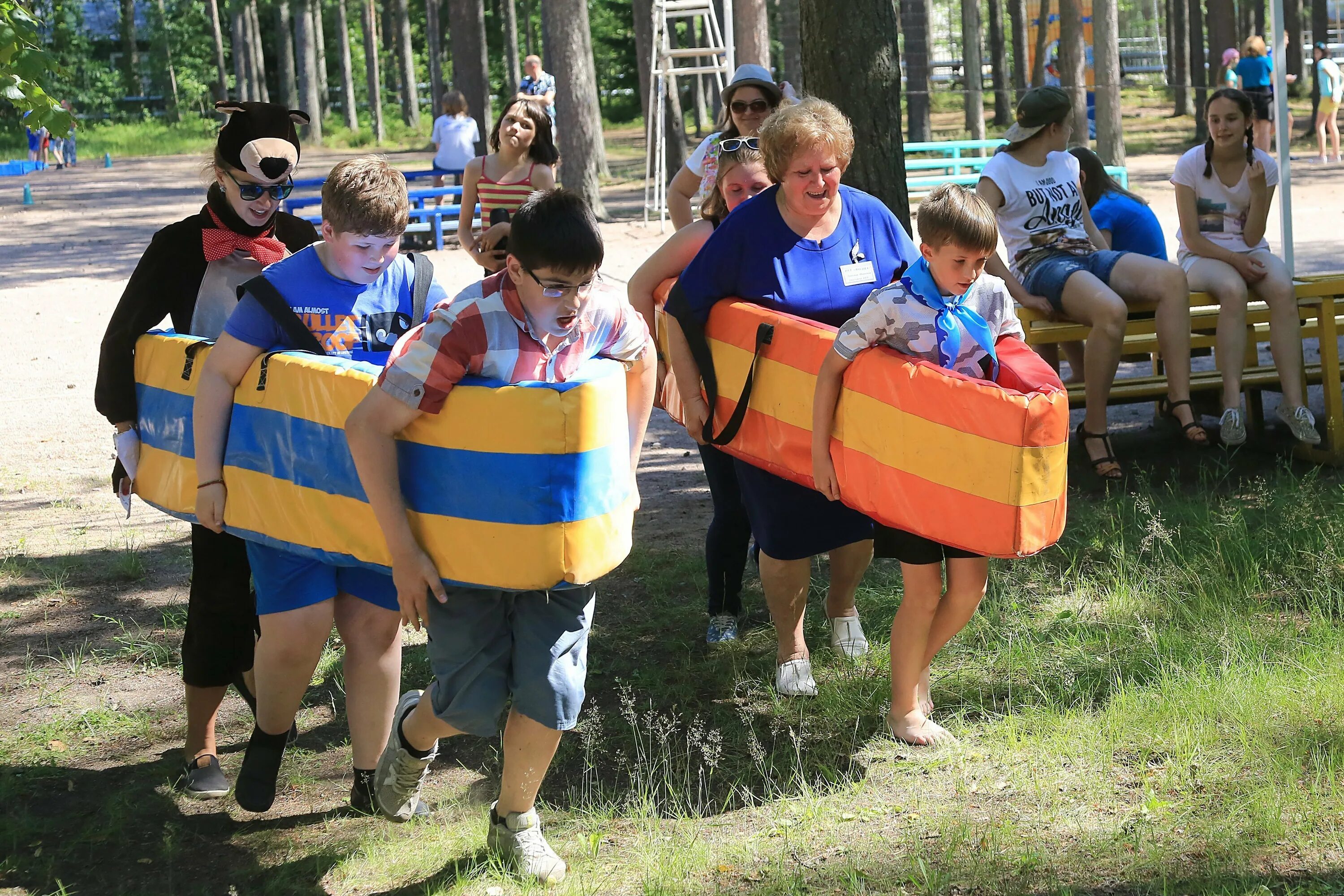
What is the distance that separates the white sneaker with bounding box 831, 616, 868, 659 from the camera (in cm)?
467

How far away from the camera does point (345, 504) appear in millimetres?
3256

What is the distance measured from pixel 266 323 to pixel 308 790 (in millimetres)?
1460

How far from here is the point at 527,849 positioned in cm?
330

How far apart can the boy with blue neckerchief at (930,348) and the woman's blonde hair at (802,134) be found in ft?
1.24

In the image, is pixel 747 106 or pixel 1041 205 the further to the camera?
pixel 1041 205

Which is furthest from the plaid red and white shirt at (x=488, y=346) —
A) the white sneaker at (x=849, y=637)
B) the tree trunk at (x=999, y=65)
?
the tree trunk at (x=999, y=65)

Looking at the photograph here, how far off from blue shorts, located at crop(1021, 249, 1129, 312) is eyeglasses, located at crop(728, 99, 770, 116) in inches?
78.8

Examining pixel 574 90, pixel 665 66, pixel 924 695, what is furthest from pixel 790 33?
pixel 924 695

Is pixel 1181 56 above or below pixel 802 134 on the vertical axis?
above

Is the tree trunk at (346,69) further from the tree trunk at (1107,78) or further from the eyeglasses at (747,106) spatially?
the eyeglasses at (747,106)

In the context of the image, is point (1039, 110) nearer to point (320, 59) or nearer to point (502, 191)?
point (502, 191)

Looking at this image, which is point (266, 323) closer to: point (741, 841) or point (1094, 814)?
point (741, 841)

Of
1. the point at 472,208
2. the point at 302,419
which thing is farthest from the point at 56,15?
the point at 302,419

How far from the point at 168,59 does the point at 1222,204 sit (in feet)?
178
